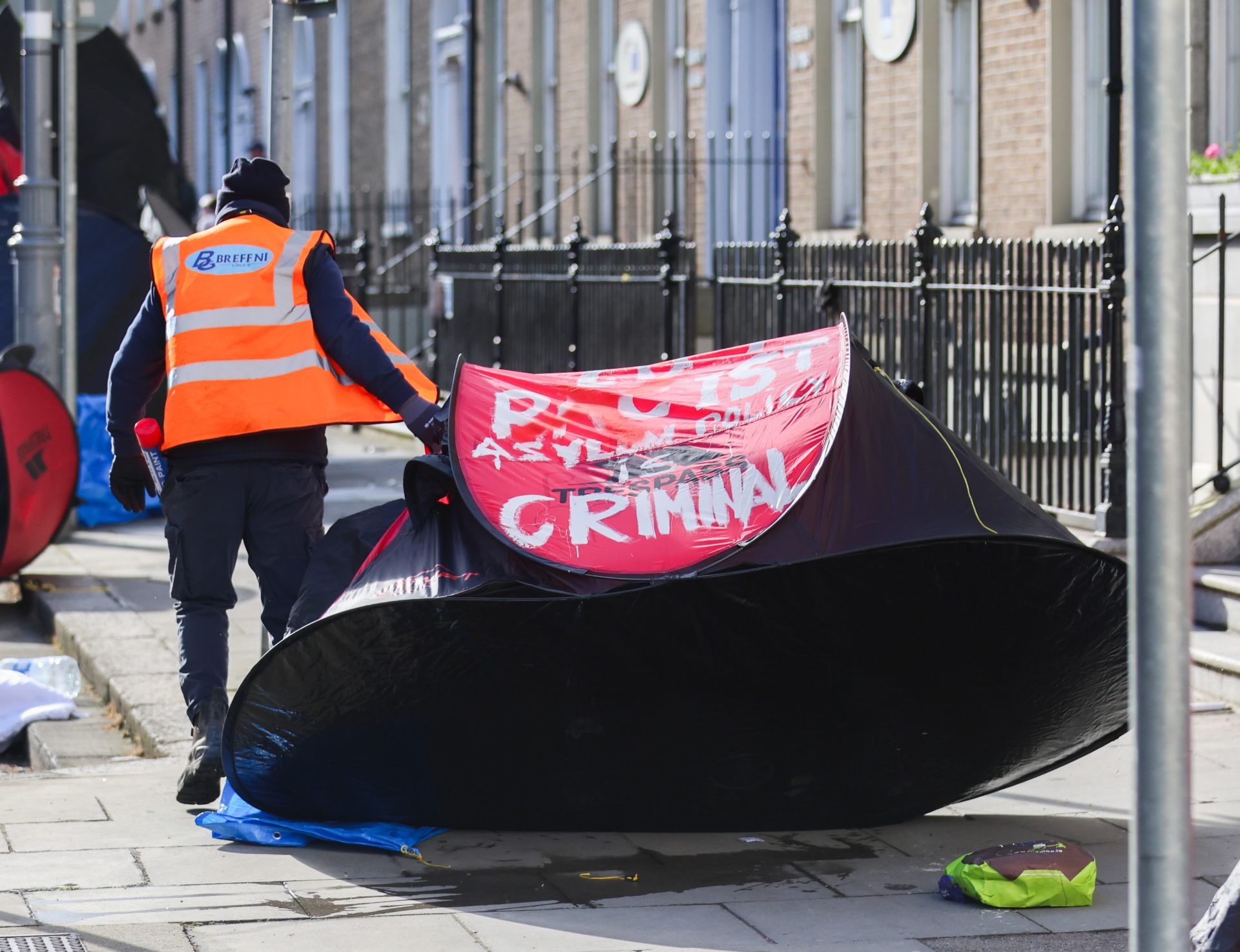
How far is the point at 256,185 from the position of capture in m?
5.73

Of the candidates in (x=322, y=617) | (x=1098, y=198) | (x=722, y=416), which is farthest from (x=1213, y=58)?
(x=322, y=617)

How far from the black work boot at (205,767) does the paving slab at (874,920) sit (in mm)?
1672

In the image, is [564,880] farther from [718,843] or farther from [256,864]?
[256,864]

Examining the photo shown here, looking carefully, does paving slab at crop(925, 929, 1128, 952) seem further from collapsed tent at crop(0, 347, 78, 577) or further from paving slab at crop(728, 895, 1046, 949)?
collapsed tent at crop(0, 347, 78, 577)

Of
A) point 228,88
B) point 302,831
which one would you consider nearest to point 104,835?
point 302,831

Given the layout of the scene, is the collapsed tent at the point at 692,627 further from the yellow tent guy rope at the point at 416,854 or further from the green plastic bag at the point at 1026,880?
the green plastic bag at the point at 1026,880

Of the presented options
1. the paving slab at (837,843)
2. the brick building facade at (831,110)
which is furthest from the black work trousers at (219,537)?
the brick building facade at (831,110)

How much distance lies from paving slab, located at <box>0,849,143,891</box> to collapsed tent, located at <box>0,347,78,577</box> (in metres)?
4.34

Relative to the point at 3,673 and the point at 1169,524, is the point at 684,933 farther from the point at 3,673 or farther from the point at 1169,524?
the point at 3,673

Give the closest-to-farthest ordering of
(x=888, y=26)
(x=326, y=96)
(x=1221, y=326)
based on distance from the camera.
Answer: (x=1221, y=326) → (x=888, y=26) → (x=326, y=96)

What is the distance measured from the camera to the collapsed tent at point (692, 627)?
4.57m

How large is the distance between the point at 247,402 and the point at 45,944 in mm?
1788

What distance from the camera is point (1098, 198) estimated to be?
12188 mm

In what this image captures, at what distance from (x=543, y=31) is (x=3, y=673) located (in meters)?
15.1
